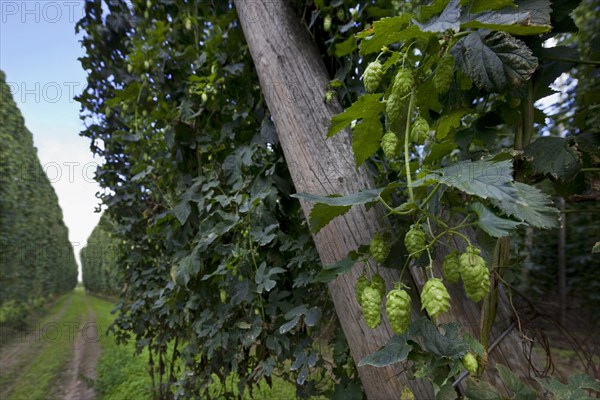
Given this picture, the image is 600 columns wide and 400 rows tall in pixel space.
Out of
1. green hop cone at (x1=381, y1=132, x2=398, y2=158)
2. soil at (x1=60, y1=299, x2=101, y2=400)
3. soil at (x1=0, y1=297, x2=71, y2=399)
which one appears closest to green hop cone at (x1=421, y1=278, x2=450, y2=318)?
green hop cone at (x1=381, y1=132, x2=398, y2=158)

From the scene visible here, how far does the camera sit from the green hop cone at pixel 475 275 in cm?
46

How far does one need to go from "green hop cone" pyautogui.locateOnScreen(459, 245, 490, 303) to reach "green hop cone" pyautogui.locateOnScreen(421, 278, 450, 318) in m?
0.03

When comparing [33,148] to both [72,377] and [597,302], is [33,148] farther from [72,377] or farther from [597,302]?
[597,302]

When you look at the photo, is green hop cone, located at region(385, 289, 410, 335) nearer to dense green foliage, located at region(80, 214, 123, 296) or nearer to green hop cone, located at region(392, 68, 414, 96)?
green hop cone, located at region(392, 68, 414, 96)

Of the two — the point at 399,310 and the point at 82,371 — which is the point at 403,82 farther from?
the point at 82,371

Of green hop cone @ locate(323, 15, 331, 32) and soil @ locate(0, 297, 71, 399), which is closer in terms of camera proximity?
green hop cone @ locate(323, 15, 331, 32)

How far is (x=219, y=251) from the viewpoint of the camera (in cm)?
137

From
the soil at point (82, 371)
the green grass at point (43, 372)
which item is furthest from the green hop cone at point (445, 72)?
the green grass at point (43, 372)

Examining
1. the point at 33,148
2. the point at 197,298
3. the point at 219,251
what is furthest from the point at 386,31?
the point at 33,148

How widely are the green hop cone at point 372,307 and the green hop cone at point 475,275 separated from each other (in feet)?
0.46

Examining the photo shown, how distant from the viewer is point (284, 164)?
55.0 inches

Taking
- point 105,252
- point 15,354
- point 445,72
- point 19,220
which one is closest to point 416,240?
point 445,72

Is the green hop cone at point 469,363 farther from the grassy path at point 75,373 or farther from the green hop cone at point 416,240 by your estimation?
the grassy path at point 75,373

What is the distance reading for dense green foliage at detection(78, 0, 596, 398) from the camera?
545mm
